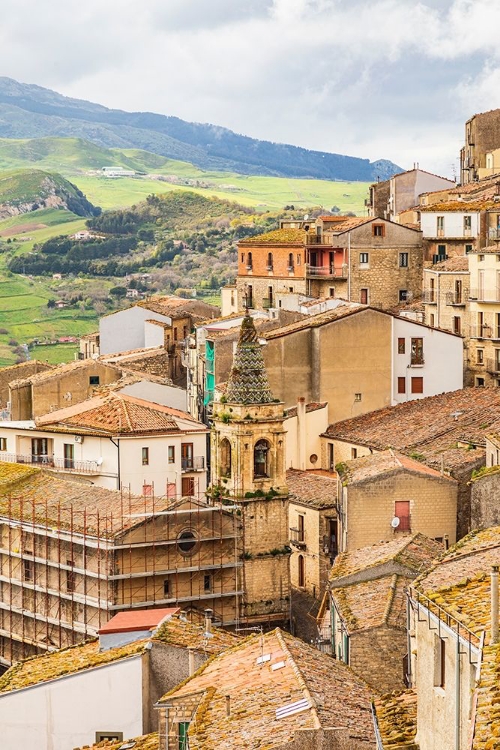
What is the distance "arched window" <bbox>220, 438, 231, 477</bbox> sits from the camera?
52.2m

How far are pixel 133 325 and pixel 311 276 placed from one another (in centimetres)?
1131

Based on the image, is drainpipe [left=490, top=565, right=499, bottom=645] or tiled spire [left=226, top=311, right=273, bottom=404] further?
tiled spire [left=226, top=311, right=273, bottom=404]

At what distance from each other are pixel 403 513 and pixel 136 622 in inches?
473

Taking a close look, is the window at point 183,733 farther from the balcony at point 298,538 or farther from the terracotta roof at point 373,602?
the balcony at point 298,538

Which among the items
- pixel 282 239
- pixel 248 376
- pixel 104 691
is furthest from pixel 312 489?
pixel 282 239

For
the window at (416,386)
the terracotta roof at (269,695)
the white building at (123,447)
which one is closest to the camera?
the terracotta roof at (269,695)

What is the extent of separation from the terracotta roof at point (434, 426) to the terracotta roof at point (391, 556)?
18.6 feet

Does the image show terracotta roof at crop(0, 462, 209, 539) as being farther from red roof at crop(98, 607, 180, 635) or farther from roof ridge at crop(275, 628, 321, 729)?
roof ridge at crop(275, 628, 321, 729)

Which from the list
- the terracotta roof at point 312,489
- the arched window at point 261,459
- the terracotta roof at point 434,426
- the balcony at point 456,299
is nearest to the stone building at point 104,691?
the arched window at point 261,459

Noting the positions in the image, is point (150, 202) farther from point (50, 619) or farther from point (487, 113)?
point (50, 619)

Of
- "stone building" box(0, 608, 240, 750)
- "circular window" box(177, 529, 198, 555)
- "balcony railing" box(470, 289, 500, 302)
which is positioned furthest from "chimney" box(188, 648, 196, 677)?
"balcony railing" box(470, 289, 500, 302)

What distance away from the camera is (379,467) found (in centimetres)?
4959

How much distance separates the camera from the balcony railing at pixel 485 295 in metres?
66.4

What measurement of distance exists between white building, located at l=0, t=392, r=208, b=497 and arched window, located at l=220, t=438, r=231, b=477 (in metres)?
8.44
